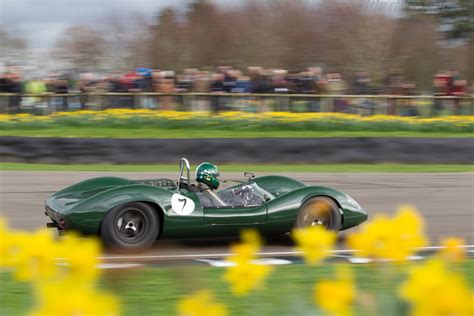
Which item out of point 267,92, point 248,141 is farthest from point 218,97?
point 248,141

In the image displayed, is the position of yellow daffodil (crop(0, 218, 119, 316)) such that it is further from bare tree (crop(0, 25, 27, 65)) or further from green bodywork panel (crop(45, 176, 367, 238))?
bare tree (crop(0, 25, 27, 65))

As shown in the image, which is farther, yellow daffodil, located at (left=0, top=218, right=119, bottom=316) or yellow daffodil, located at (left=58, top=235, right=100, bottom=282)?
yellow daffodil, located at (left=58, top=235, right=100, bottom=282)

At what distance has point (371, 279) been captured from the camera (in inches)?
224

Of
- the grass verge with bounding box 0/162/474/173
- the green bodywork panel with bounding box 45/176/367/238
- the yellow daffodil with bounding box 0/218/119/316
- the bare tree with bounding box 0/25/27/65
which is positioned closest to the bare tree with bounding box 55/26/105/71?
the bare tree with bounding box 0/25/27/65

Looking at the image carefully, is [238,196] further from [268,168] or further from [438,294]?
[268,168]

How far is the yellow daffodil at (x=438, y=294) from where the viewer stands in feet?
4.94

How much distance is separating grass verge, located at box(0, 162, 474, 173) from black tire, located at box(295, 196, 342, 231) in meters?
6.48

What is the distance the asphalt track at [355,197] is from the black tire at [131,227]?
13cm

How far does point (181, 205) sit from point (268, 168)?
24.6 ft

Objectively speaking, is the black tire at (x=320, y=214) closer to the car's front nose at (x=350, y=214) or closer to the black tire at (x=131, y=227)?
the car's front nose at (x=350, y=214)

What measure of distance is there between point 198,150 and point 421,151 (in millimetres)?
4332

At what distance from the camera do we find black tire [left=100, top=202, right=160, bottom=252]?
694 cm

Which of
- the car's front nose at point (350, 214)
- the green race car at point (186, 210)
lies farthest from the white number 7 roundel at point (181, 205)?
the car's front nose at point (350, 214)

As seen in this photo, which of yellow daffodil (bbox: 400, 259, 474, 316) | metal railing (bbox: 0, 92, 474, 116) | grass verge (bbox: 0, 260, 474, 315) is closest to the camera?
yellow daffodil (bbox: 400, 259, 474, 316)
